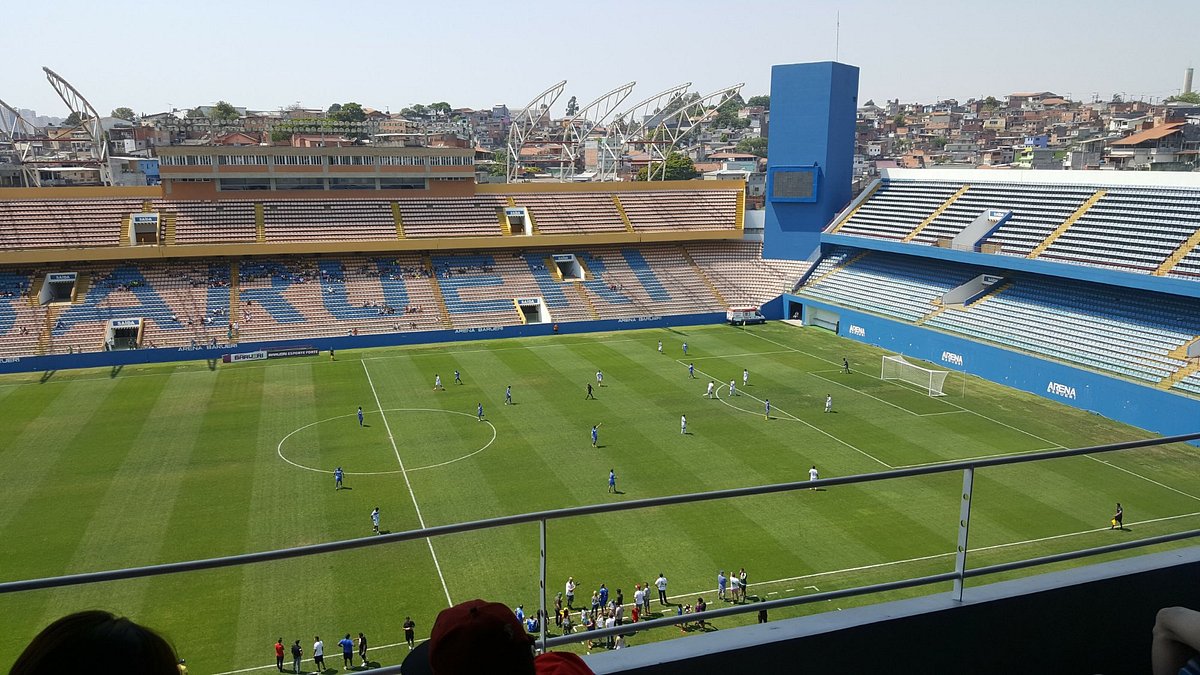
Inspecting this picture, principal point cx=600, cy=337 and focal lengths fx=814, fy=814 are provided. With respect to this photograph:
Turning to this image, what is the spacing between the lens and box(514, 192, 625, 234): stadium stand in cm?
5062

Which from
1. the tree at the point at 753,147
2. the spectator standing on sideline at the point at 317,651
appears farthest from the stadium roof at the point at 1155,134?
the tree at the point at 753,147

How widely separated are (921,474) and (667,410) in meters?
26.7

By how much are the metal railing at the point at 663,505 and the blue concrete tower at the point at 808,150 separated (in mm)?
46308

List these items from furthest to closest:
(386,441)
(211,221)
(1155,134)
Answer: (1155,134) < (211,221) < (386,441)

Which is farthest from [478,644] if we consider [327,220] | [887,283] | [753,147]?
[753,147]

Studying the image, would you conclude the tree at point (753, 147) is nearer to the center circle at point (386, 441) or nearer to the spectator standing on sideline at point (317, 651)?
the center circle at point (386, 441)

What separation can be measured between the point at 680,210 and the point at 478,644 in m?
53.3

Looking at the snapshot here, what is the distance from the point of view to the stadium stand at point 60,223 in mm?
40938

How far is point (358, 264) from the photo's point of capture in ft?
152

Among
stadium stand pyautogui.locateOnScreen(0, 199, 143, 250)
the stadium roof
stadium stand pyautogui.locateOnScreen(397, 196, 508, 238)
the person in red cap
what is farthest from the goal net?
the stadium roof

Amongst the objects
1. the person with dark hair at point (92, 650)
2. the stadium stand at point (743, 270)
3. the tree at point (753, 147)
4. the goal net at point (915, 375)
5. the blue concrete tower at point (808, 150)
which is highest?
the tree at point (753, 147)

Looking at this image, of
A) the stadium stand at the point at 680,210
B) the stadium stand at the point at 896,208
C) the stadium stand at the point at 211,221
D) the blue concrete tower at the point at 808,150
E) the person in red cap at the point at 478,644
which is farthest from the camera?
the stadium stand at the point at 680,210

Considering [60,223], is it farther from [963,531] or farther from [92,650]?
[92,650]

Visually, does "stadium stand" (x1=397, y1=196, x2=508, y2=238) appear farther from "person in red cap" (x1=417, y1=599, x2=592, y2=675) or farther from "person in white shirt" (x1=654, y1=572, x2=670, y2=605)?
"person in red cap" (x1=417, y1=599, x2=592, y2=675)
